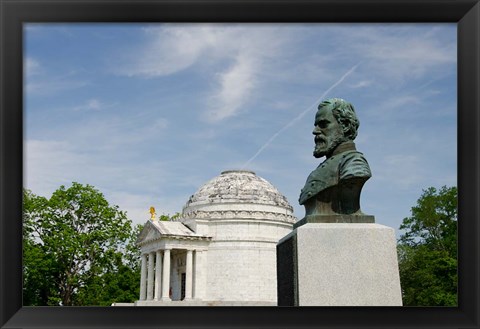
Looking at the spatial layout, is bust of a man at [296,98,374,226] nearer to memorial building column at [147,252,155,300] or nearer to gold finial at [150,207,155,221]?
memorial building column at [147,252,155,300]

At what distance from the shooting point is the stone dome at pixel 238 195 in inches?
2525

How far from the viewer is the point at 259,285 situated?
2496 inches

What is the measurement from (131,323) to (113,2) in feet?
7.55

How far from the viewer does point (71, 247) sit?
168 ft

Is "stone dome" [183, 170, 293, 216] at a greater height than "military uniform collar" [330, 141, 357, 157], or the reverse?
"stone dome" [183, 170, 293, 216]

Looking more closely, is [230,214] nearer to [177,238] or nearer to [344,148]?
[177,238]

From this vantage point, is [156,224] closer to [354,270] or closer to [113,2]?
[354,270]

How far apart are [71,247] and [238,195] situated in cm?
1850

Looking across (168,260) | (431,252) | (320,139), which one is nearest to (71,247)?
(168,260)

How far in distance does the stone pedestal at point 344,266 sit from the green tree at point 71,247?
4339 centimetres

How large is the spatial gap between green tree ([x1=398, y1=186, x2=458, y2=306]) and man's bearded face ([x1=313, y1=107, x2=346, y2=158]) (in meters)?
29.4

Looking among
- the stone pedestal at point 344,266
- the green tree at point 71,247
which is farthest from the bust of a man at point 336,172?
the green tree at point 71,247

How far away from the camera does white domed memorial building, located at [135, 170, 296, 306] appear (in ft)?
205

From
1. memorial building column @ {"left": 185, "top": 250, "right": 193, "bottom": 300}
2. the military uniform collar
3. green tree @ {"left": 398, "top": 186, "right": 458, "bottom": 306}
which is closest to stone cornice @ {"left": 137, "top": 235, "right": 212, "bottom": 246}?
memorial building column @ {"left": 185, "top": 250, "right": 193, "bottom": 300}
